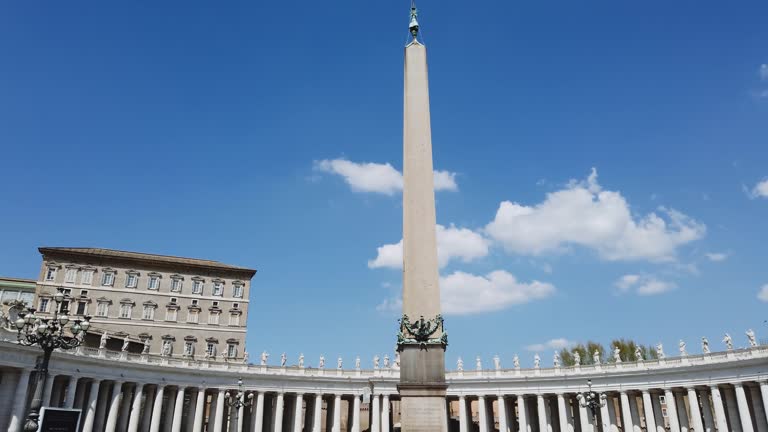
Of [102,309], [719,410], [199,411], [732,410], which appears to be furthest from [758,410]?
[102,309]

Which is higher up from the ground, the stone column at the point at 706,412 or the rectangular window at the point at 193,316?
the rectangular window at the point at 193,316

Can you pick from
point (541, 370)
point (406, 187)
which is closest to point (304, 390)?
point (541, 370)

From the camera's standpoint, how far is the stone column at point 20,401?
37.1 meters

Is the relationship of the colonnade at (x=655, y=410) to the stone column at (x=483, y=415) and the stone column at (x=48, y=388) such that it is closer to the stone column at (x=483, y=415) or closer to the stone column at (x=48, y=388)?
the stone column at (x=483, y=415)

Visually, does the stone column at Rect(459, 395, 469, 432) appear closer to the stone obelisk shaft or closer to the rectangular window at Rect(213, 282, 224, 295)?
the rectangular window at Rect(213, 282, 224, 295)

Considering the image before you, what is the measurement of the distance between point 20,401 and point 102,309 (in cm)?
1672

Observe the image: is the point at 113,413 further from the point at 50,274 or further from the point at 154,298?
the point at 50,274

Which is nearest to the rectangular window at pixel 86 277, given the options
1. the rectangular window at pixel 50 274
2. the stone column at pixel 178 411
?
the rectangular window at pixel 50 274

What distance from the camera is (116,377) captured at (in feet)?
150

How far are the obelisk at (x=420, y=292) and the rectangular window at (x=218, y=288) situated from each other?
45.9 metres

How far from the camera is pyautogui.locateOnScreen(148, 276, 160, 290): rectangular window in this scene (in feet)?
186

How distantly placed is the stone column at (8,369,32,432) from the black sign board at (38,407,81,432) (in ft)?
40.0

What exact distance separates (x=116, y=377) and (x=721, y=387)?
4849 cm

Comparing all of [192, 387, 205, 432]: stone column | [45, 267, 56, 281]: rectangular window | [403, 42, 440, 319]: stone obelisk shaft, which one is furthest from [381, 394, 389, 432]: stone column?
[403, 42, 440, 319]: stone obelisk shaft
